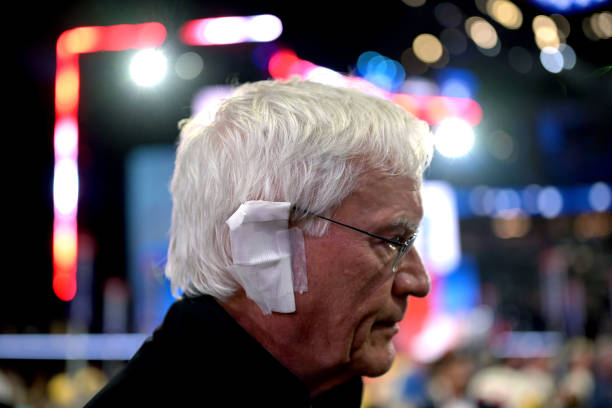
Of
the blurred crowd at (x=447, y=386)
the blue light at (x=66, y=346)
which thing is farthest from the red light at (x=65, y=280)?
the blue light at (x=66, y=346)

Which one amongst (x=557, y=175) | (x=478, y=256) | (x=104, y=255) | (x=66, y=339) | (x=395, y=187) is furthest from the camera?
(x=478, y=256)

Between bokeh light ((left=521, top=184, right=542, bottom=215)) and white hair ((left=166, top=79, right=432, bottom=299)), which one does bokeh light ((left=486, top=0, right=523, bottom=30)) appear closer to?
white hair ((left=166, top=79, right=432, bottom=299))

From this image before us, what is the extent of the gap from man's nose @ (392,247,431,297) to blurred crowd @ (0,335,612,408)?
266 cm

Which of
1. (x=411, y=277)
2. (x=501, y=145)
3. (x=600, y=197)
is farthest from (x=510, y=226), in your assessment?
(x=411, y=277)

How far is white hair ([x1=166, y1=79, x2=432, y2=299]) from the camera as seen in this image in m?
1.31

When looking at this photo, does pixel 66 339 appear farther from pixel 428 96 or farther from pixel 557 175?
pixel 557 175

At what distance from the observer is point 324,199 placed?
1.31 metres

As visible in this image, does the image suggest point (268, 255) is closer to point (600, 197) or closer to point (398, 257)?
point (398, 257)

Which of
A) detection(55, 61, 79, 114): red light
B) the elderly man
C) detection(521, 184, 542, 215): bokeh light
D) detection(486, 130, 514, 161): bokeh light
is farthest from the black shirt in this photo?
detection(521, 184, 542, 215): bokeh light

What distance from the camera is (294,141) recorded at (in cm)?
131

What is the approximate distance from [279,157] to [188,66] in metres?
1.66

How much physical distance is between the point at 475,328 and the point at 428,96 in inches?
95.3

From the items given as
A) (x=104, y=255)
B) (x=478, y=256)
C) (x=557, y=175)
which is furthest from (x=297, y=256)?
(x=478, y=256)

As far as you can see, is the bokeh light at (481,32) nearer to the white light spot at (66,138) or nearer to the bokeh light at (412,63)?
the bokeh light at (412,63)
